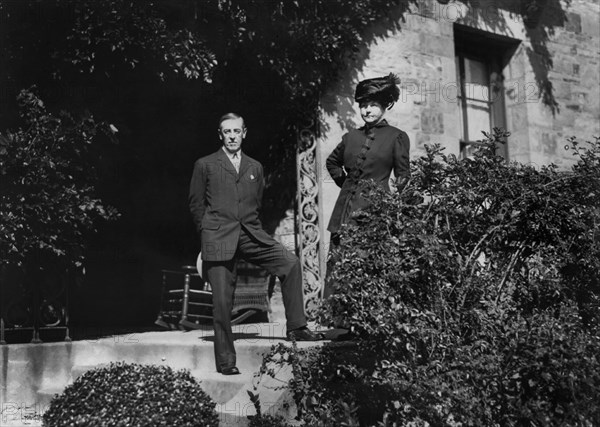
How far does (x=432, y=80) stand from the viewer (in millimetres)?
9219

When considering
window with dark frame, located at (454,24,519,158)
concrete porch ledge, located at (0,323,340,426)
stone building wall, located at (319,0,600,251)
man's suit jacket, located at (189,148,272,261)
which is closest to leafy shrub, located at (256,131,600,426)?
concrete porch ledge, located at (0,323,340,426)

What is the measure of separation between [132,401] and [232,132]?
242cm

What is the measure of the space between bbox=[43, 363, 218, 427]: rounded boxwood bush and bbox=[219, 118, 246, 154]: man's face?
208 cm

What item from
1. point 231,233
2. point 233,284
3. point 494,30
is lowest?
point 233,284

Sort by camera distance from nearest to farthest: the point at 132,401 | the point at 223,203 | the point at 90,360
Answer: the point at 132,401, the point at 223,203, the point at 90,360

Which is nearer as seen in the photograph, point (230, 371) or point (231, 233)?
point (230, 371)

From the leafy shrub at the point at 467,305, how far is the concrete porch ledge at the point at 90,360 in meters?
1.00

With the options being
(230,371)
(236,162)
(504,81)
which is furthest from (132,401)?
(504,81)

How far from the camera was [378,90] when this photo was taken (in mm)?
6066

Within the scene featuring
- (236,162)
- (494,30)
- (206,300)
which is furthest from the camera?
(494,30)

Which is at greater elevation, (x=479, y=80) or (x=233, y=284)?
(x=479, y=80)

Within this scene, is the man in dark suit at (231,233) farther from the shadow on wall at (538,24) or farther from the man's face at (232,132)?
the shadow on wall at (538,24)

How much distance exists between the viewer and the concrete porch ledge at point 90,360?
5812 millimetres

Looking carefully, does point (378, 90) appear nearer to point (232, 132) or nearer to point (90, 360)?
point (232, 132)
